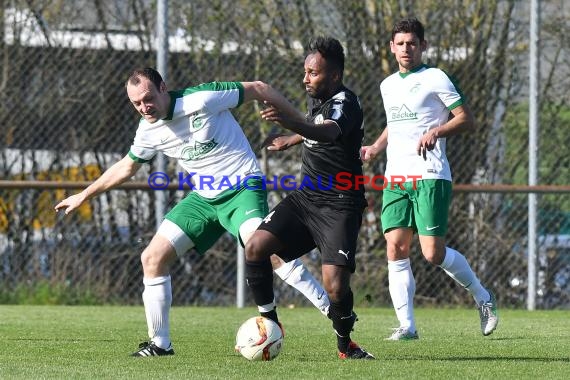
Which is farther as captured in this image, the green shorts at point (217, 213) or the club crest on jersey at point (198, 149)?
the club crest on jersey at point (198, 149)

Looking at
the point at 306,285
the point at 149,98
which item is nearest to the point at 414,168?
the point at 306,285

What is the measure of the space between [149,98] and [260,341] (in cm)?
148

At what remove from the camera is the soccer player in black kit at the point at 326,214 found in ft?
21.3

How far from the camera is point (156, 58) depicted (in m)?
12.0

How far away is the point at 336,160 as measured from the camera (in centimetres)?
665

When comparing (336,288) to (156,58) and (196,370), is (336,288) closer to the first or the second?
(196,370)

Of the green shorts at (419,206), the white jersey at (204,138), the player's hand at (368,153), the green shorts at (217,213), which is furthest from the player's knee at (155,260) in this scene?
the green shorts at (419,206)

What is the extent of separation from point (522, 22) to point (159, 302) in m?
6.41

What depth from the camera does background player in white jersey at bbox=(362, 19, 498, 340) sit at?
8141mm

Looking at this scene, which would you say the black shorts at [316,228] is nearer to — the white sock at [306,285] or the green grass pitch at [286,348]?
the green grass pitch at [286,348]

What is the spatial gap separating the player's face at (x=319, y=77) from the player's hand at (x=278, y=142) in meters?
0.32

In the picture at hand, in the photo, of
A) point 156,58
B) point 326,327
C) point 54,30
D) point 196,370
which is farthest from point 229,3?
point 196,370

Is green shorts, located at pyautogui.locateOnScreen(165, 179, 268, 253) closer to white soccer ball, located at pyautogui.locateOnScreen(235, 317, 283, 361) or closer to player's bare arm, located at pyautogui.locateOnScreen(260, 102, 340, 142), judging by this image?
white soccer ball, located at pyautogui.locateOnScreen(235, 317, 283, 361)

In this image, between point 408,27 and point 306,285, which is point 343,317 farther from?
point 408,27
